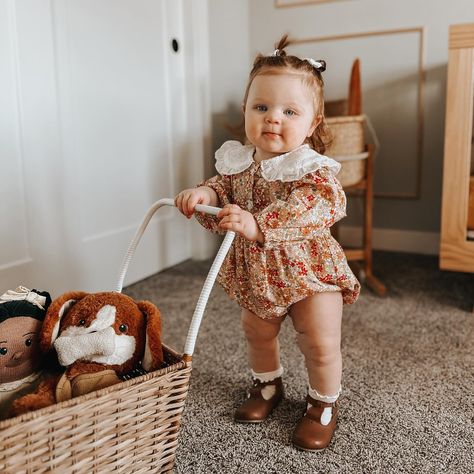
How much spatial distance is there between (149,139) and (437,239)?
3.93ft

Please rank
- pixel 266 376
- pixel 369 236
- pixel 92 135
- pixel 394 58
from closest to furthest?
pixel 266 376 → pixel 92 135 → pixel 369 236 → pixel 394 58

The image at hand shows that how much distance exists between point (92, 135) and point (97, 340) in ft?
3.26

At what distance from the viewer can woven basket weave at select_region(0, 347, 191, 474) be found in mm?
685

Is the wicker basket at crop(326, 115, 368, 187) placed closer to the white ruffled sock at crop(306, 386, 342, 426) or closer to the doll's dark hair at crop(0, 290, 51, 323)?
the white ruffled sock at crop(306, 386, 342, 426)

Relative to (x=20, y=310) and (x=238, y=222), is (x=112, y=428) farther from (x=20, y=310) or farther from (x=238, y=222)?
(x=238, y=222)

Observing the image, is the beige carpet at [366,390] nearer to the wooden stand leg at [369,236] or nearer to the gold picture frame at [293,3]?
the wooden stand leg at [369,236]

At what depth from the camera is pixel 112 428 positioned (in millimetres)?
772

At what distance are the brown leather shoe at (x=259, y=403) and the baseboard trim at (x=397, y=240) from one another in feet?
4.46

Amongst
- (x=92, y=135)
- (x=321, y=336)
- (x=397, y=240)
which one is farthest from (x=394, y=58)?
(x=321, y=336)

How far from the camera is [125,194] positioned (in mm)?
1858

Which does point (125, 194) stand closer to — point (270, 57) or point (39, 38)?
point (39, 38)

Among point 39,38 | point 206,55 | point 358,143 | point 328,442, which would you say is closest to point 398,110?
point 358,143

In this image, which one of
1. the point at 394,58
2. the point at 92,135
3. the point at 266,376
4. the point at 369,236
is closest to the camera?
the point at 266,376

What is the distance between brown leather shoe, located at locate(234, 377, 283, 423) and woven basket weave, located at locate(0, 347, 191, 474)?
205 millimetres
